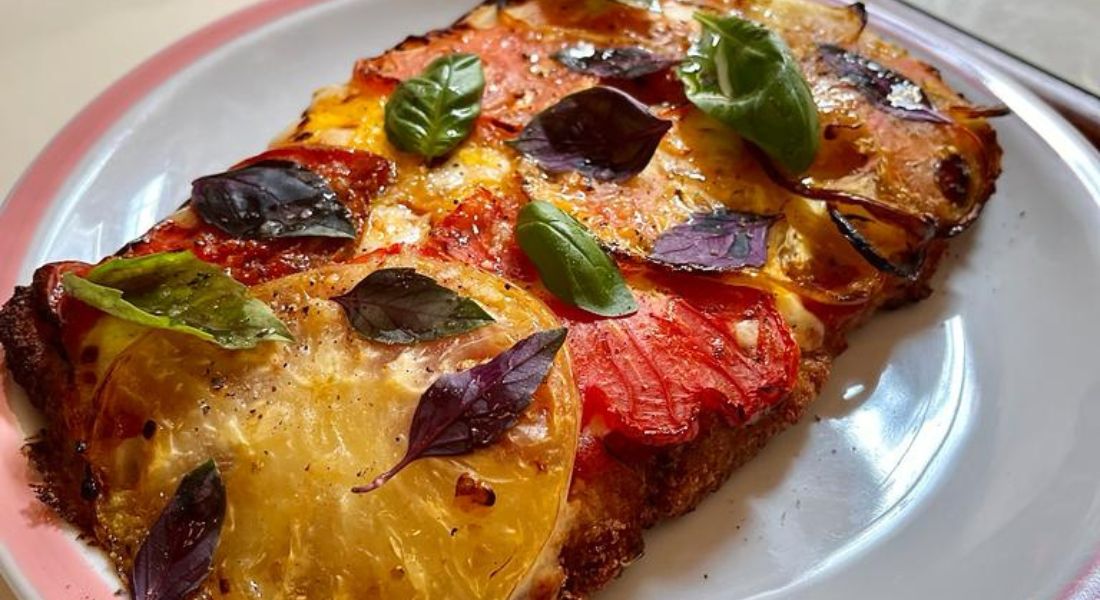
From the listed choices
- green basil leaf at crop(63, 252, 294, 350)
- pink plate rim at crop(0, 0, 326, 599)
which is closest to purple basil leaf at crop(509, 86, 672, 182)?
green basil leaf at crop(63, 252, 294, 350)

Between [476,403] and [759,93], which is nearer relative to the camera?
[476,403]

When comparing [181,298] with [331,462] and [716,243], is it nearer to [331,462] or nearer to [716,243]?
[331,462]

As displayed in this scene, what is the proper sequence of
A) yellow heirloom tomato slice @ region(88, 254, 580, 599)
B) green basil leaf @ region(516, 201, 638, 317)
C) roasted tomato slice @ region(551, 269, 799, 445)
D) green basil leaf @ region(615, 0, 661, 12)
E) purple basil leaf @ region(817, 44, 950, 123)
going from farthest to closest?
green basil leaf @ region(615, 0, 661, 12) < purple basil leaf @ region(817, 44, 950, 123) < green basil leaf @ region(516, 201, 638, 317) < roasted tomato slice @ region(551, 269, 799, 445) < yellow heirloom tomato slice @ region(88, 254, 580, 599)

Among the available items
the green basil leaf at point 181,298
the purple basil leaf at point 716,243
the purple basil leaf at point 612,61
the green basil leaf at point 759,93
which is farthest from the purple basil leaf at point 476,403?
the purple basil leaf at point 612,61

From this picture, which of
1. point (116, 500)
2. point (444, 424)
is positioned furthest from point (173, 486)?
point (444, 424)

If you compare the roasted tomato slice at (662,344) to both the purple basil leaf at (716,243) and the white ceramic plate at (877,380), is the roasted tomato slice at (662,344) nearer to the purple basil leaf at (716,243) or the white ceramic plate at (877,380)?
the purple basil leaf at (716,243)

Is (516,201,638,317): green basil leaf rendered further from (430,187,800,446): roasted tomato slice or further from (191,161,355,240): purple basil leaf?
(191,161,355,240): purple basil leaf

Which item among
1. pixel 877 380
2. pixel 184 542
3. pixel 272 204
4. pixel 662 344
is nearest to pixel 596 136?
pixel 662 344
